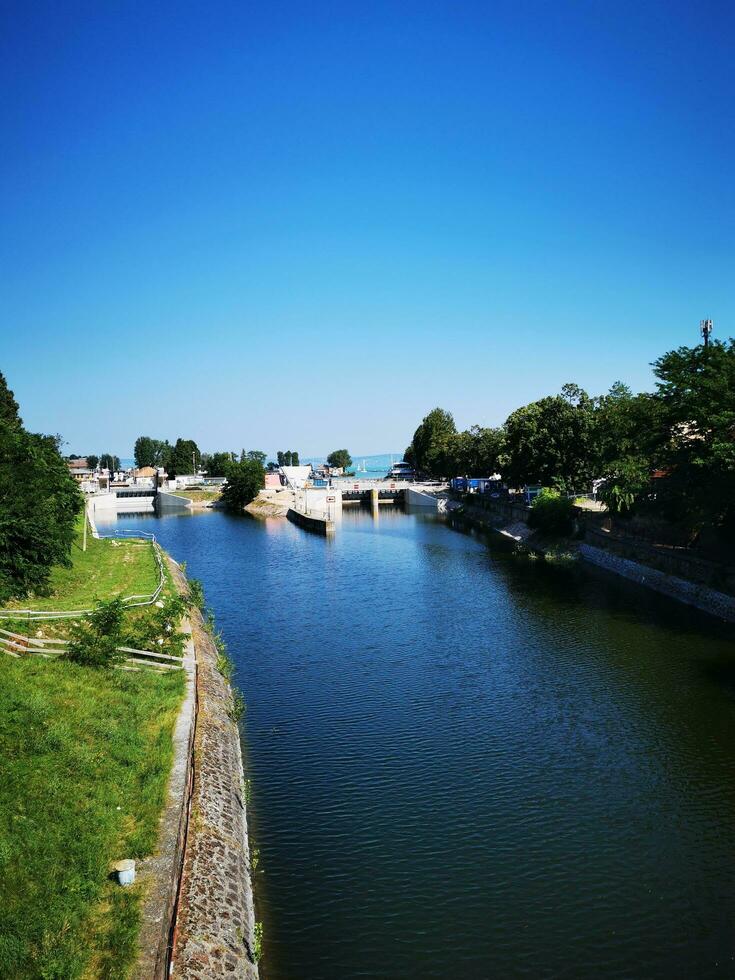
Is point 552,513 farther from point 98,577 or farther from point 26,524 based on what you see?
point 26,524

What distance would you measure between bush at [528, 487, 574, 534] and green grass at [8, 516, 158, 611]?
123ft

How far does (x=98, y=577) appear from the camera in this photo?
43.9 metres

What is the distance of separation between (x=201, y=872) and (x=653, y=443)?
44.6 metres

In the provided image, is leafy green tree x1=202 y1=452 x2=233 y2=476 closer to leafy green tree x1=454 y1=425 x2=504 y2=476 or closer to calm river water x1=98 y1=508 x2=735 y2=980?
leafy green tree x1=454 y1=425 x2=504 y2=476

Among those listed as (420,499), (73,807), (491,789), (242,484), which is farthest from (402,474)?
(73,807)

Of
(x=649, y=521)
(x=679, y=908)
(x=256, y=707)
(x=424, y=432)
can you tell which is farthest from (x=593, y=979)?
(x=424, y=432)

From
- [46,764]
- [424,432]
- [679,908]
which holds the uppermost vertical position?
[424,432]

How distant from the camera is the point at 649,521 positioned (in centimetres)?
5753

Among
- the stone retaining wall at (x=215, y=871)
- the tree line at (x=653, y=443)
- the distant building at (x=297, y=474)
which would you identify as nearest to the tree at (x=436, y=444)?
the distant building at (x=297, y=474)

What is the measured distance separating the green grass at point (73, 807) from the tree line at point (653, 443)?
3273 cm

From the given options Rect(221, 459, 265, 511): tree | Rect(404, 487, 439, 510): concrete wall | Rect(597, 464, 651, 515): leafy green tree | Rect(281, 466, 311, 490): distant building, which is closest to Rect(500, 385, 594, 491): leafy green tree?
Rect(597, 464, 651, 515): leafy green tree

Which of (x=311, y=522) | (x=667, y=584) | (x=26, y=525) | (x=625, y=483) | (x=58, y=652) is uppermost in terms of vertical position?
(x=625, y=483)

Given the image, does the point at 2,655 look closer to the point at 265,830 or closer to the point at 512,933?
the point at 265,830

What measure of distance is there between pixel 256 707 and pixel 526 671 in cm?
1242
